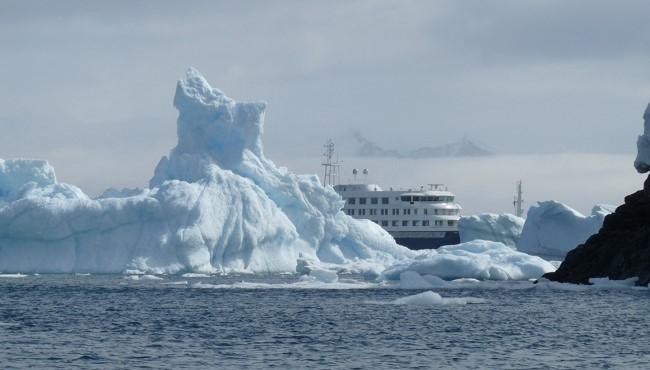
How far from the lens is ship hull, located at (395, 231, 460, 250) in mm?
96188

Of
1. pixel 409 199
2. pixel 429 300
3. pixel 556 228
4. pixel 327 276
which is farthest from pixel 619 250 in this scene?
pixel 409 199

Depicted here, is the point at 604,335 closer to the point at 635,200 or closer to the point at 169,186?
the point at 635,200

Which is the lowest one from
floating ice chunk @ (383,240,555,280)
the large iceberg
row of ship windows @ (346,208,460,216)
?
floating ice chunk @ (383,240,555,280)

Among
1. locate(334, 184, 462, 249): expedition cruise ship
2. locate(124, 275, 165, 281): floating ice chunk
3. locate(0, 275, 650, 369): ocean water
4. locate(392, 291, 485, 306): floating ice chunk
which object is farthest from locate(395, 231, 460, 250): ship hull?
locate(392, 291, 485, 306): floating ice chunk

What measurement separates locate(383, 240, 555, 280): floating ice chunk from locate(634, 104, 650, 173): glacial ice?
8.60 m

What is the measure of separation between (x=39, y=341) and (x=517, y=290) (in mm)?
25094

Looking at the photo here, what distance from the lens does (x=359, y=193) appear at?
102 m

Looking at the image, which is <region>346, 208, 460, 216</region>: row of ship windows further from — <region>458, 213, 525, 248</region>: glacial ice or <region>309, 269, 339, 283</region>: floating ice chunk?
<region>309, 269, 339, 283</region>: floating ice chunk

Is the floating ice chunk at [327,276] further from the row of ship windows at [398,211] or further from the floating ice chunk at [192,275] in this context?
the row of ship windows at [398,211]

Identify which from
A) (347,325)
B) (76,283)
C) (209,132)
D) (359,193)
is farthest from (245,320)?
(359,193)

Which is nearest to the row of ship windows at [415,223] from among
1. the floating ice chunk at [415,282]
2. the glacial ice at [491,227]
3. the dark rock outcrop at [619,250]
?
the glacial ice at [491,227]

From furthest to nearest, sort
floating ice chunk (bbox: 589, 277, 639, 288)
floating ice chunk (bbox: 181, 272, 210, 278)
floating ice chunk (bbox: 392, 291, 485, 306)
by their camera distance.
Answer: floating ice chunk (bbox: 181, 272, 210, 278) → floating ice chunk (bbox: 589, 277, 639, 288) → floating ice chunk (bbox: 392, 291, 485, 306)

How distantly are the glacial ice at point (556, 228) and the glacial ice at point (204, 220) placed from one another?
28.5 feet

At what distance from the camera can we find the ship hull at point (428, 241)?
3787 inches
